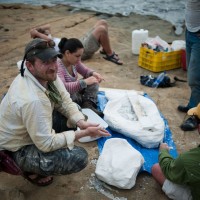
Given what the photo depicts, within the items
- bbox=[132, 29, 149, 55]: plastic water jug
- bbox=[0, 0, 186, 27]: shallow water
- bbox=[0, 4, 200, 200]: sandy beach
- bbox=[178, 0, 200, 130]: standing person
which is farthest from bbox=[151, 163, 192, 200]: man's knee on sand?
bbox=[0, 0, 186, 27]: shallow water

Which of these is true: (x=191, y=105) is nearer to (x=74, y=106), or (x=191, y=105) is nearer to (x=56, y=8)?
(x=74, y=106)

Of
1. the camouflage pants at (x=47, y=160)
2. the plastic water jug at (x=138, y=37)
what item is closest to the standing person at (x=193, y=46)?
the camouflage pants at (x=47, y=160)

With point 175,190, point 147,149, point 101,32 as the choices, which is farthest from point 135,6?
point 175,190

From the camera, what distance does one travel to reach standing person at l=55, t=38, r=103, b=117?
339 cm

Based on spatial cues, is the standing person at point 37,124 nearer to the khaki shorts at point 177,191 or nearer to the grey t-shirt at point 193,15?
the khaki shorts at point 177,191

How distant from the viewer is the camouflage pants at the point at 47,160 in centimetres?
235

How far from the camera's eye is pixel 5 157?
7.88 feet

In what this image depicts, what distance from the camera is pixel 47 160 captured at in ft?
7.71

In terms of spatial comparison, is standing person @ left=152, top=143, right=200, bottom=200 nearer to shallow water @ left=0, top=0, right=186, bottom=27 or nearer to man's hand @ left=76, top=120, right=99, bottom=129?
man's hand @ left=76, top=120, right=99, bottom=129

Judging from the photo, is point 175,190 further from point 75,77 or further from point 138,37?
point 138,37

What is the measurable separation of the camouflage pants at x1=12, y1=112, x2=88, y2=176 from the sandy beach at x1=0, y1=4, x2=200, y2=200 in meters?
0.31

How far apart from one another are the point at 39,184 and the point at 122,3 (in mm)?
9207

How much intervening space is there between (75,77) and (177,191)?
1.80 m

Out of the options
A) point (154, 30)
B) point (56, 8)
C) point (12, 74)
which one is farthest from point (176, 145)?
point (56, 8)
